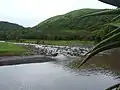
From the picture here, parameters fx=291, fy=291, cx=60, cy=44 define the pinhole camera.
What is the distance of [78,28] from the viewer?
578ft

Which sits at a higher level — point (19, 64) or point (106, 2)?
point (106, 2)

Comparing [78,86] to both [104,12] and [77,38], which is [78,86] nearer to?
[104,12]

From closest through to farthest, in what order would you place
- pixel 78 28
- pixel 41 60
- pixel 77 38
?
pixel 41 60 < pixel 77 38 < pixel 78 28

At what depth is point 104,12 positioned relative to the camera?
2.51 meters

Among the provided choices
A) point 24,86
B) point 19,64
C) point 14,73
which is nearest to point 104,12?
point 24,86

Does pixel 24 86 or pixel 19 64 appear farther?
pixel 19 64

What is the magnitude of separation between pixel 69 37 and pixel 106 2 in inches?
5877

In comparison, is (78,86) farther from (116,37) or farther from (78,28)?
(78,28)

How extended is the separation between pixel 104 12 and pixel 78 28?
17435 cm

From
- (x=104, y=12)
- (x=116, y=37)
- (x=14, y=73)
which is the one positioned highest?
(x=104, y=12)

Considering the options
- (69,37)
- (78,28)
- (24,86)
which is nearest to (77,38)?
(69,37)

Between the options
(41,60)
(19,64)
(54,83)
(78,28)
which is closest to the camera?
(54,83)

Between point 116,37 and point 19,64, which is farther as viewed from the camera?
point 19,64

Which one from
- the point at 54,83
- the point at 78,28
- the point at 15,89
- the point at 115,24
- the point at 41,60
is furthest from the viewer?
the point at 78,28
